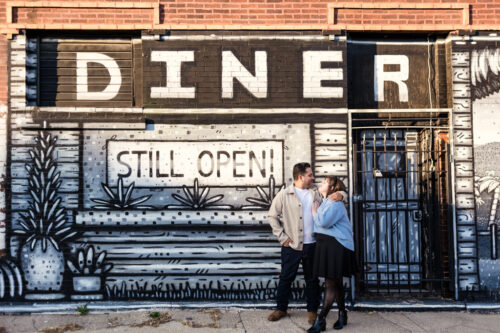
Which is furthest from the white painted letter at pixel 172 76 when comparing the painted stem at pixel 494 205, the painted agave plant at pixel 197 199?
the painted stem at pixel 494 205

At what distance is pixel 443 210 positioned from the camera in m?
6.88

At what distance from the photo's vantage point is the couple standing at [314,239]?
17.6 ft

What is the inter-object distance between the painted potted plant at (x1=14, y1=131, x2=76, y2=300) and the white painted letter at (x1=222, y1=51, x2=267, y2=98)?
2.45 metres

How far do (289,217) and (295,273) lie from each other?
671 mm

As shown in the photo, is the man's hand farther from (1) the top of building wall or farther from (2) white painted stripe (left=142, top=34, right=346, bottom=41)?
(1) the top of building wall

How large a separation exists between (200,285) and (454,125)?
4.13 m

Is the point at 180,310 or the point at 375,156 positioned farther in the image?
the point at 375,156

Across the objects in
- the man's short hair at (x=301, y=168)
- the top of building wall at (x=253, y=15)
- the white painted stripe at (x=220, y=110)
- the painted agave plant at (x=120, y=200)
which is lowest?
the painted agave plant at (x=120, y=200)

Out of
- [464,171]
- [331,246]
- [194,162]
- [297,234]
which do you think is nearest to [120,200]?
[194,162]

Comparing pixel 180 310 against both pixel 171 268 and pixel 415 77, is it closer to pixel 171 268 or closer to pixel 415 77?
pixel 171 268

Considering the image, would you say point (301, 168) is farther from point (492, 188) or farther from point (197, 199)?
point (492, 188)

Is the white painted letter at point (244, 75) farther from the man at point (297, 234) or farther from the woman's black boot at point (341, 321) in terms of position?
the woman's black boot at point (341, 321)

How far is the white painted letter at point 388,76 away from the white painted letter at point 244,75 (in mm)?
1644

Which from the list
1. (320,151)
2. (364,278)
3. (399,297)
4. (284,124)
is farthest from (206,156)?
(399,297)
